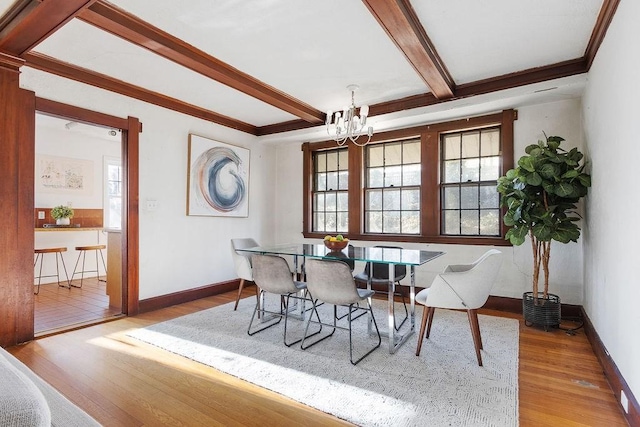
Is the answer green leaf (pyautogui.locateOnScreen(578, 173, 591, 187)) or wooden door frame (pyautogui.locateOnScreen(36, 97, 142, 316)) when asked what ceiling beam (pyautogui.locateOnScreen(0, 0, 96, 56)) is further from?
green leaf (pyautogui.locateOnScreen(578, 173, 591, 187))

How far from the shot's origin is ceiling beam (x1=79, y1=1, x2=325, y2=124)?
2.35 meters

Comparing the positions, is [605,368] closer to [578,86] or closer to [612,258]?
[612,258]

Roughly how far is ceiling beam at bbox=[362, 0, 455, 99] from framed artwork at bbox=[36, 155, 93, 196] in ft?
19.4

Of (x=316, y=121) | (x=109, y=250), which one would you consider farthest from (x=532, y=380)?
(x=109, y=250)

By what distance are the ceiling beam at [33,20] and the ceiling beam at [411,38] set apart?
1877 mm

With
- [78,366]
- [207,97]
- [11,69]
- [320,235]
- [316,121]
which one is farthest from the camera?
[320,235]

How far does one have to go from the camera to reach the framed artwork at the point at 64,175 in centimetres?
555

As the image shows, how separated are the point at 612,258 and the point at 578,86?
76.2 inches

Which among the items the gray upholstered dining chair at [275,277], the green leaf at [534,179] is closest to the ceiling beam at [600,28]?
the green leaf at [534,179]

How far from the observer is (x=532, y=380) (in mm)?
2326

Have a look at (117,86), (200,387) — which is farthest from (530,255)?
(117,86)

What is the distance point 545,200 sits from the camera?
10.8 feet

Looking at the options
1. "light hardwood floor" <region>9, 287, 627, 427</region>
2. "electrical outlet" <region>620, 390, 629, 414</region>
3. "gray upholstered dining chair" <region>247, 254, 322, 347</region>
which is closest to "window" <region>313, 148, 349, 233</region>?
"gray upholstered dining chair" <region>247, 254, 322, 347</region>

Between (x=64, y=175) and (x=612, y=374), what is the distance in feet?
24.6
